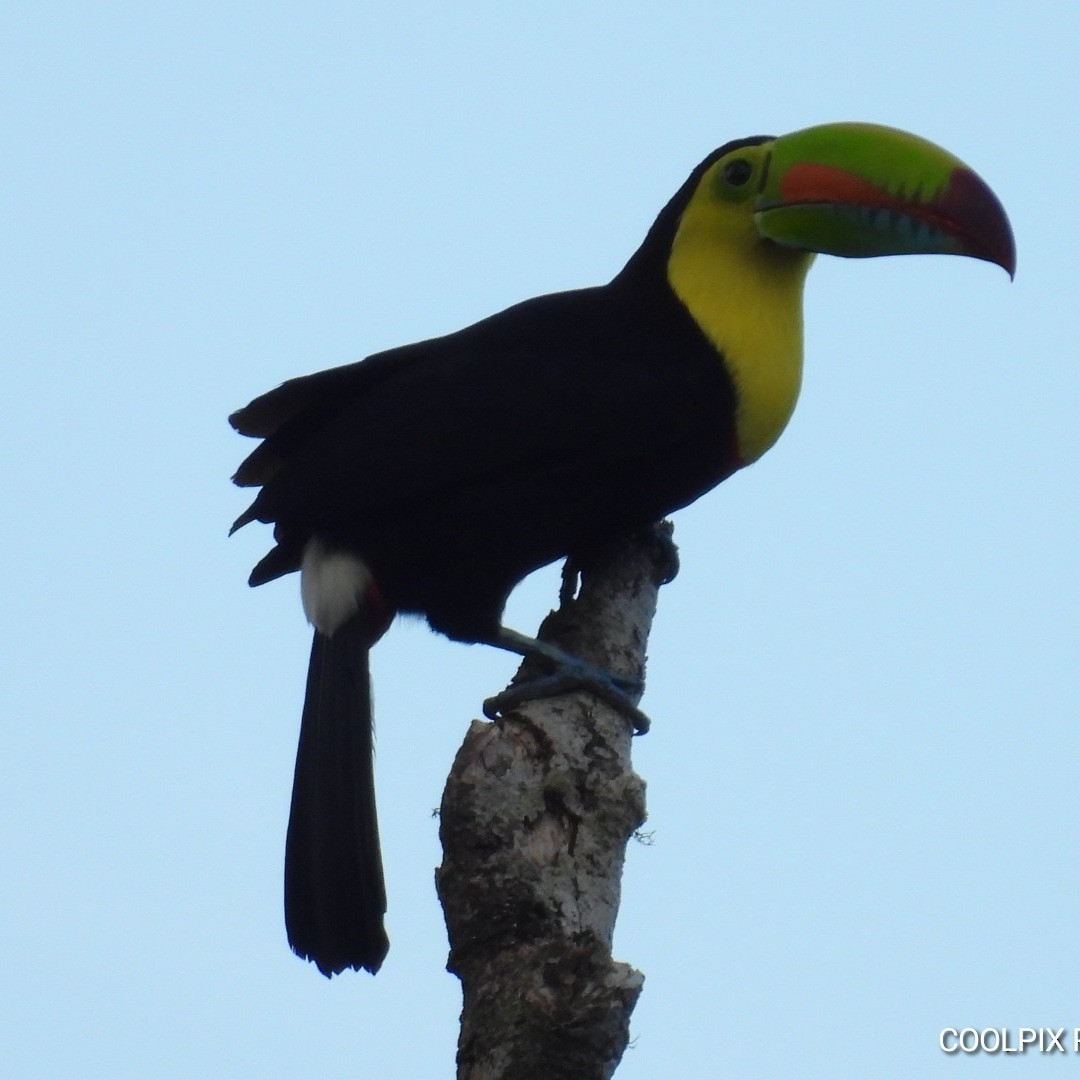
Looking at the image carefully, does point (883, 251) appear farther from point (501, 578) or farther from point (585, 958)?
point (585, 958)

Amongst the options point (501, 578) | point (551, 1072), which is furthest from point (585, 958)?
point (501, 578)

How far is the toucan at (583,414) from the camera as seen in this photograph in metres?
4.40

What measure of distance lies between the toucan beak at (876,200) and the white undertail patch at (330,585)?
1394mm

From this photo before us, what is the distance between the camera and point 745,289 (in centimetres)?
462

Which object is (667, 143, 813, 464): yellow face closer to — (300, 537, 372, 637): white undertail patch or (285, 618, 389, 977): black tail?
(300, 537, 372, 637): white undertail patch

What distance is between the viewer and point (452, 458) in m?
4.49

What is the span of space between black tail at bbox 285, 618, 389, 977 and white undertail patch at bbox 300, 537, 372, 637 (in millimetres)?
161

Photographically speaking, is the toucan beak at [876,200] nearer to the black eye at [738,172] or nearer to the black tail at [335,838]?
the black eye at [738,172]

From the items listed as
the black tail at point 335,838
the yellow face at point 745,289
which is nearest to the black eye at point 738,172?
the yellow face at point 745,289

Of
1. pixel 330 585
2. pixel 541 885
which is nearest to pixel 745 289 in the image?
pixel 330 585

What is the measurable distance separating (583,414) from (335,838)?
122 cm

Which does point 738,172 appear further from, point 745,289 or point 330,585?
point 330,585

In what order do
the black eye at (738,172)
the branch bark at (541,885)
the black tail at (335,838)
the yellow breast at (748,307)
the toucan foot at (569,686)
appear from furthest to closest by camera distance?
1. the black eye at (738,172)
2. the yellow breast at (748,307)
3. the black tail at (335,838)
4. the toucan foot at (569,686)
5. the branch bark at (541,885)

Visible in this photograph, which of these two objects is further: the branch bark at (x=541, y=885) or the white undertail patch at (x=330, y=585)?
the white undertail patch at (x=330, y=585)
